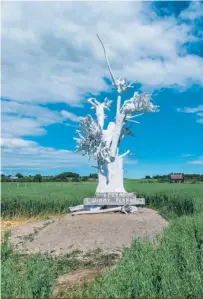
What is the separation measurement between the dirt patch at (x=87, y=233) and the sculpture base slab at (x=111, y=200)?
0.70m

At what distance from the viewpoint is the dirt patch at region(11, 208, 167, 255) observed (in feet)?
46.1

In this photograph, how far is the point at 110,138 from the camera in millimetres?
20641

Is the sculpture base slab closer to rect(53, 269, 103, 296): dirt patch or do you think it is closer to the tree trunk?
the tree trunk

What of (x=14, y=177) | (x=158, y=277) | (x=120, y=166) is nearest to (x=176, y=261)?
(x=158, y=277)

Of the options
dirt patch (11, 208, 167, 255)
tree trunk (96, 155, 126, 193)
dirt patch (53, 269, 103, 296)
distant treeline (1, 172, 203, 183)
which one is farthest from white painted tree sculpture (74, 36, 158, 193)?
distant treeline (1, 172, 203, 183)

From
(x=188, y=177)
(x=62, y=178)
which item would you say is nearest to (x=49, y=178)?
(x=62, y=178)

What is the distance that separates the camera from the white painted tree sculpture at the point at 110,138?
20156 mm

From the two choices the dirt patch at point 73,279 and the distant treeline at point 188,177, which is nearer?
the dirt patch at point 73,279

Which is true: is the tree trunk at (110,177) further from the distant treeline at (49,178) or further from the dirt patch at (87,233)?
the distant treeline at (49,178)

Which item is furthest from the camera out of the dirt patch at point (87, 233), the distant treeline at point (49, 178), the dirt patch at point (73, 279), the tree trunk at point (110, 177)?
the distant treeline at point (49, 178)

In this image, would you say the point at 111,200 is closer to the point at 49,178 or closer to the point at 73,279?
the point at 73,279

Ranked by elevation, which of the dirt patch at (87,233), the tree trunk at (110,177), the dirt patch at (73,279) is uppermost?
the tree trunk at (110,177)

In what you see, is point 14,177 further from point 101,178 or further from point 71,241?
point 71,241

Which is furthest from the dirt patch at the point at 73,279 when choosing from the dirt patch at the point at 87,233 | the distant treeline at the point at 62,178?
the distant treeline at the point at 62,178
